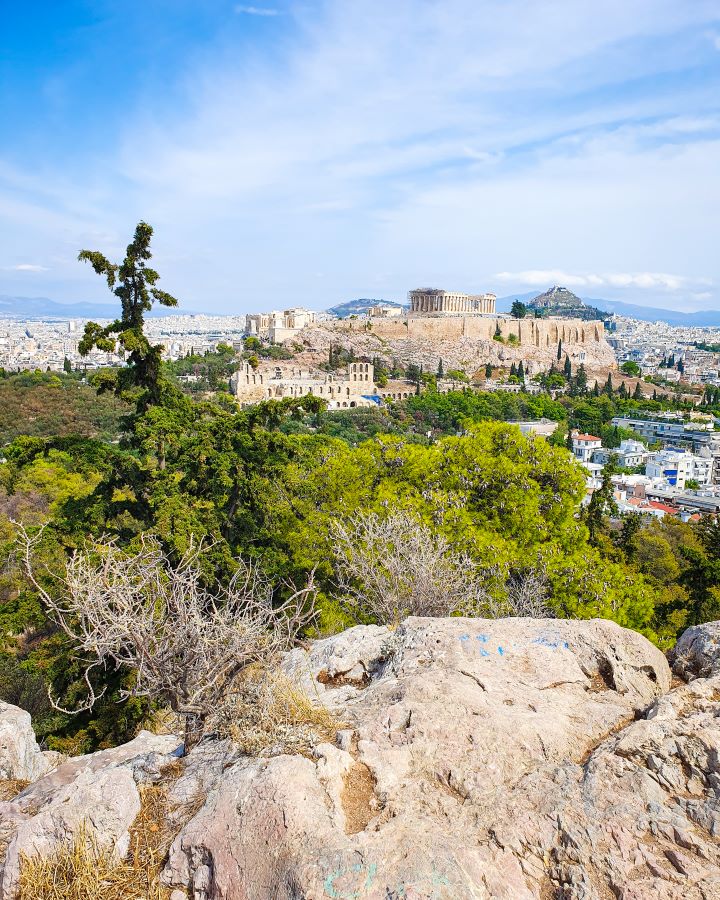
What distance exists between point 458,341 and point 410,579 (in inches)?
3498

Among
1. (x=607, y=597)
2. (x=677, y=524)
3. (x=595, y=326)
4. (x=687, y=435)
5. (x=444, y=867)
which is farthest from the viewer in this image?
(x=595, y=326)

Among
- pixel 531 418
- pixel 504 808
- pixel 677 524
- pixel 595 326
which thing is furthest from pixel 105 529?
pixel 595 326

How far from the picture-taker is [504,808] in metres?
3.13

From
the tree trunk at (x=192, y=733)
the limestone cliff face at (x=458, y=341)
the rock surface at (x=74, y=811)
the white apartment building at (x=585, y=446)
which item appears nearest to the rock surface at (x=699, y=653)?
the tree trunk at (x=192, y=733)

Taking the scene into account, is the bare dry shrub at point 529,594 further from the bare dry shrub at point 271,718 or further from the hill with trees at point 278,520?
the bare dry shrub at point 271,718

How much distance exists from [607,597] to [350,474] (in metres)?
4.61

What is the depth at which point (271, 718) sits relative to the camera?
3777 millimetres

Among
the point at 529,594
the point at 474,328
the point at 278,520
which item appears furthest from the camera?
the point at 474,328

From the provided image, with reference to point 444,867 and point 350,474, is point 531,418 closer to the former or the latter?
point 350,474

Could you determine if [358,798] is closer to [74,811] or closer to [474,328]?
[74,811]

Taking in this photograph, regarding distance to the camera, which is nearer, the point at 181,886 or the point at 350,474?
the point at 181,886

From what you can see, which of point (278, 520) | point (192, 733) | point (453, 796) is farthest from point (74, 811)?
point (278, 520)

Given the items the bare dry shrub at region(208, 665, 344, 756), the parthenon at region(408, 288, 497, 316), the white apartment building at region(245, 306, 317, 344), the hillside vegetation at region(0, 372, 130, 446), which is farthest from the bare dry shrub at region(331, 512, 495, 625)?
the parthenon at region(408, 288, 497, 316)

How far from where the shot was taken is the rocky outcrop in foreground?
279cm
